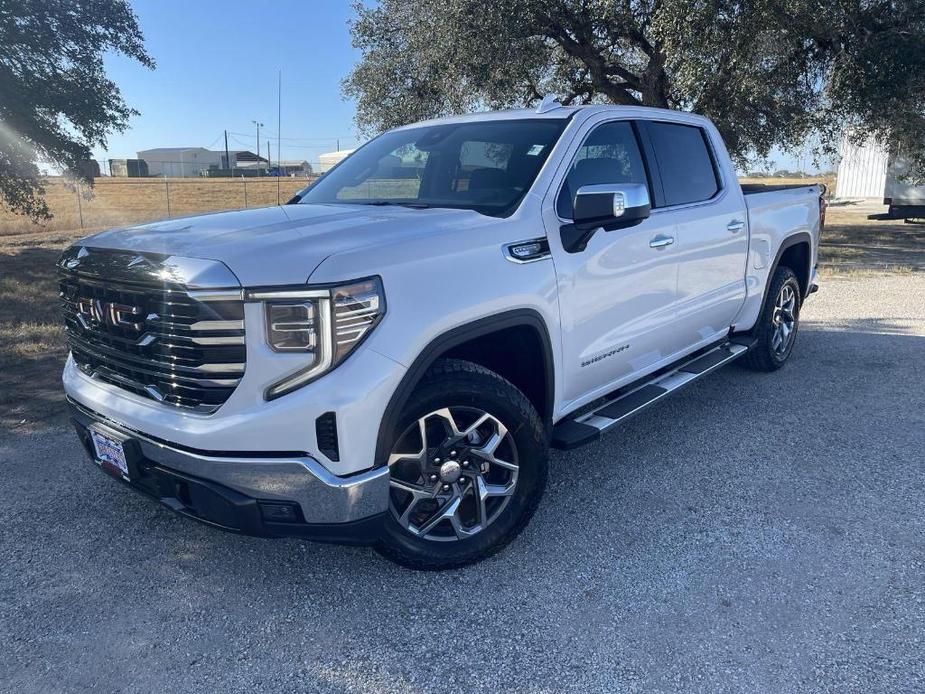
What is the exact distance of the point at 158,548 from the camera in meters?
3.35

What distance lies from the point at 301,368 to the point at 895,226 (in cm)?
2147

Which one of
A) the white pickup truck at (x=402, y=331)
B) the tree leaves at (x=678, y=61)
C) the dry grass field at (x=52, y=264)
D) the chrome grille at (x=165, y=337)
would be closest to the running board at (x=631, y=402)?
the white pickup truck at (x=402, y=331)

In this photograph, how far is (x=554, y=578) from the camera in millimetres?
A: 3100

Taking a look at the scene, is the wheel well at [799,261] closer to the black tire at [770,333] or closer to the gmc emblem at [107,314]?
the black tire at [770,333]

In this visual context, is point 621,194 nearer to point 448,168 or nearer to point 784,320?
point 448,168

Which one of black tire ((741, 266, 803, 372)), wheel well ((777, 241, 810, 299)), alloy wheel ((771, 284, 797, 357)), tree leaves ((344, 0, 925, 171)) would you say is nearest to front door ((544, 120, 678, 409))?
black tire ((741, 266, 803, 372))

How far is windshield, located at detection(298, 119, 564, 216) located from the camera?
355 cm

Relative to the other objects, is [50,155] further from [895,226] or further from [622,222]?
[895,226]

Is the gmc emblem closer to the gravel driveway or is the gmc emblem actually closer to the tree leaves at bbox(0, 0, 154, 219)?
the gravel driveway

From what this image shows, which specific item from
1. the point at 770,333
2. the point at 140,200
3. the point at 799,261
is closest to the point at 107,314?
the point at 770,333

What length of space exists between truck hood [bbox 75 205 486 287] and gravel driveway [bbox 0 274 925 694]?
1.39 meters

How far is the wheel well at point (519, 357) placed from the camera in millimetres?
3270

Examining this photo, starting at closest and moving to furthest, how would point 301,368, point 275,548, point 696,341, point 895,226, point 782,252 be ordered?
point 301,368 → point 275,548 → point 696,341 → point 782,252 → point 895,226

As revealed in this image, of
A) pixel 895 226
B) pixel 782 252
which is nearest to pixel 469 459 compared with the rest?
pixel 782 252
